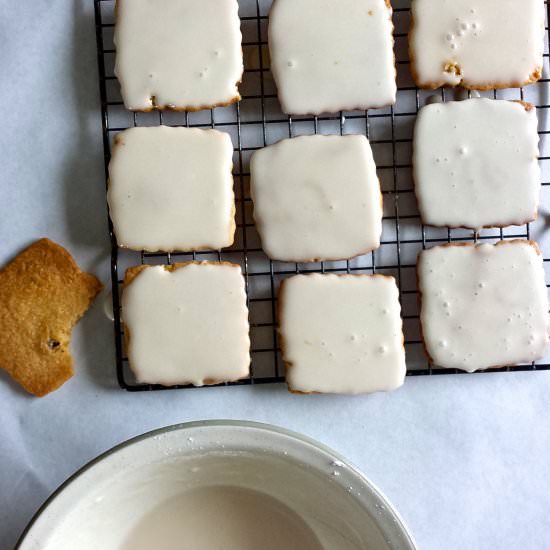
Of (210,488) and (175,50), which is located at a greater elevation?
(175,50)

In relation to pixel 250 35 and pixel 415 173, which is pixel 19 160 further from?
pixel 415 173

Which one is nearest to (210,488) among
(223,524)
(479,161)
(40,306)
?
(223,524)

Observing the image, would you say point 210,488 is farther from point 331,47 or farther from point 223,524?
point 331,47

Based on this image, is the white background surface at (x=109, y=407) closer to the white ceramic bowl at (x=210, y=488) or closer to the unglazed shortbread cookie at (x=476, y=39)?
the white ceramic bowl at (x=210, y=488)

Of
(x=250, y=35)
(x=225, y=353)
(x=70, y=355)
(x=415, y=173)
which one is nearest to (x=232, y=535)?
(x=225, y=353)

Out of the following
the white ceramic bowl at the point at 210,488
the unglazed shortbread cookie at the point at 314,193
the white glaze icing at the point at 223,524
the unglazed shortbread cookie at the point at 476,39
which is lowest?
the white glaze icing at the point at 223,524

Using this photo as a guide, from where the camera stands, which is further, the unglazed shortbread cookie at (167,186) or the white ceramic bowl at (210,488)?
the unglazed shortbread cookie at (167,186)

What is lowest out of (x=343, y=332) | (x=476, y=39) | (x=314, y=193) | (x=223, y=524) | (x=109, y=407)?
(x=223, y=524)

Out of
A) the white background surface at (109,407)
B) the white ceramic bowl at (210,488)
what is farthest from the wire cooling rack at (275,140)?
the white ceramic bowl at (210,488)
